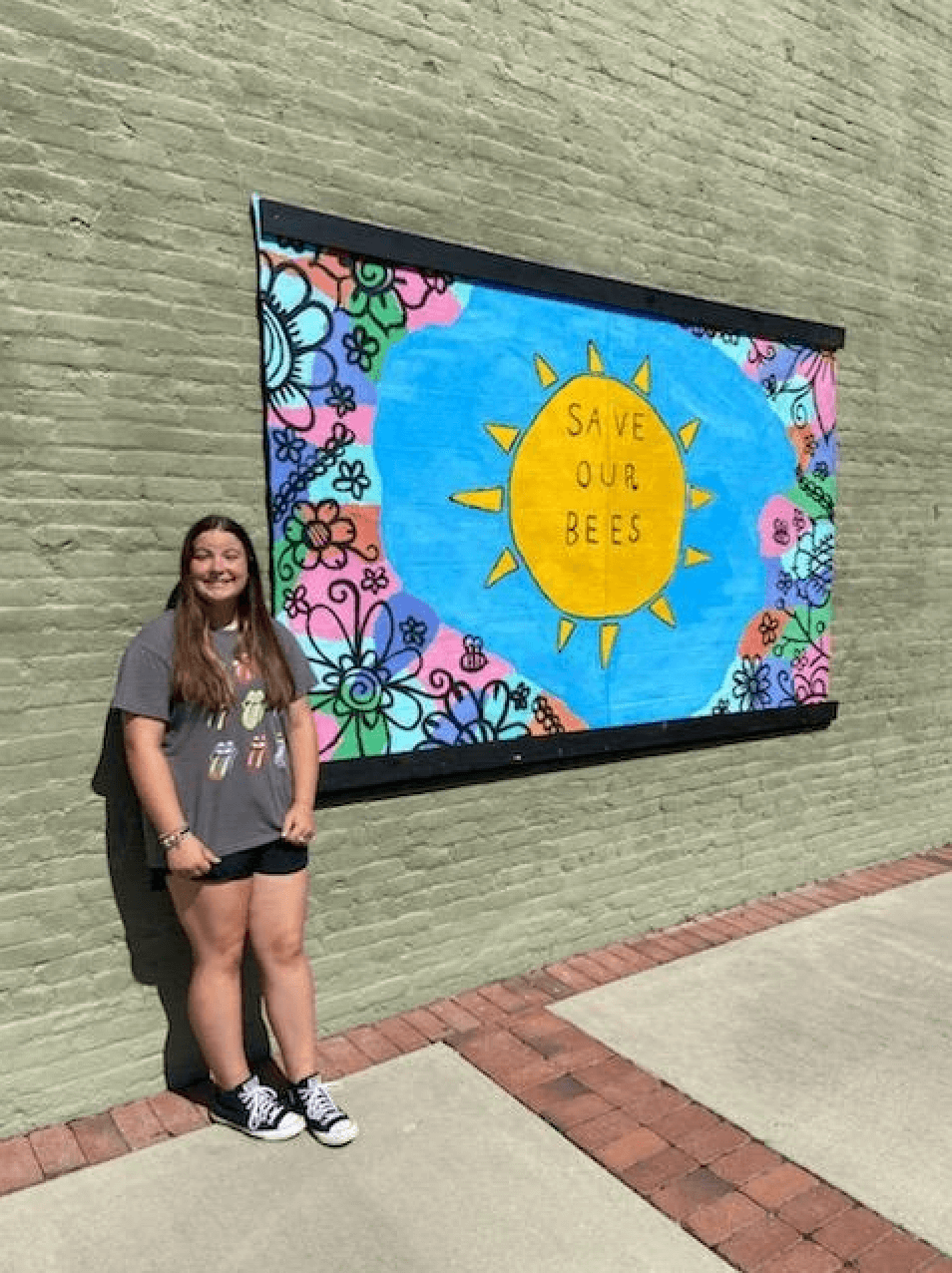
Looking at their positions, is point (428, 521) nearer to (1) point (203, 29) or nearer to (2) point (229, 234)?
(2) point (229, 234)

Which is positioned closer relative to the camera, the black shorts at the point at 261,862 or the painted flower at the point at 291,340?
the black shorts at the point at 261,862

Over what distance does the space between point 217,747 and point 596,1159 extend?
1.62 metres

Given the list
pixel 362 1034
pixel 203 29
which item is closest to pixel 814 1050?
pixel 362 1034

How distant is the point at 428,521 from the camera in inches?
142

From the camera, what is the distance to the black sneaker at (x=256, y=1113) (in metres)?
2.91

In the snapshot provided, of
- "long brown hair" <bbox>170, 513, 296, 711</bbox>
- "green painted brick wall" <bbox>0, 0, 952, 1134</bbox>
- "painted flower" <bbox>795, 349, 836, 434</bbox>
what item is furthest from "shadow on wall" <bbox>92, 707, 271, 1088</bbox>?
"painted flower" <bbox>795, 349, 836, 434</bbox>

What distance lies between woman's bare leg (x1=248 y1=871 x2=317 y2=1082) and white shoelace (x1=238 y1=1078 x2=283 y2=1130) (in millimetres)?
83

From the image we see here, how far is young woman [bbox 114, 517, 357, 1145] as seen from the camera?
9.09ft

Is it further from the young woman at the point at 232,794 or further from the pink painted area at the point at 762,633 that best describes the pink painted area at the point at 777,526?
the young woman at the point at 232,794

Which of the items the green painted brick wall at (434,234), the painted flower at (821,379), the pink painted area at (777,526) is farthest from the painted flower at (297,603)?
the painted flower at (821,379)

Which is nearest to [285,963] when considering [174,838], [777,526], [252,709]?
[174,838]

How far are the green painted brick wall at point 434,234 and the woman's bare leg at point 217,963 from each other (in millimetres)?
318

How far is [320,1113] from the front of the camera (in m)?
2.93

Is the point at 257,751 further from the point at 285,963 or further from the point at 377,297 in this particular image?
the point at 377,297
